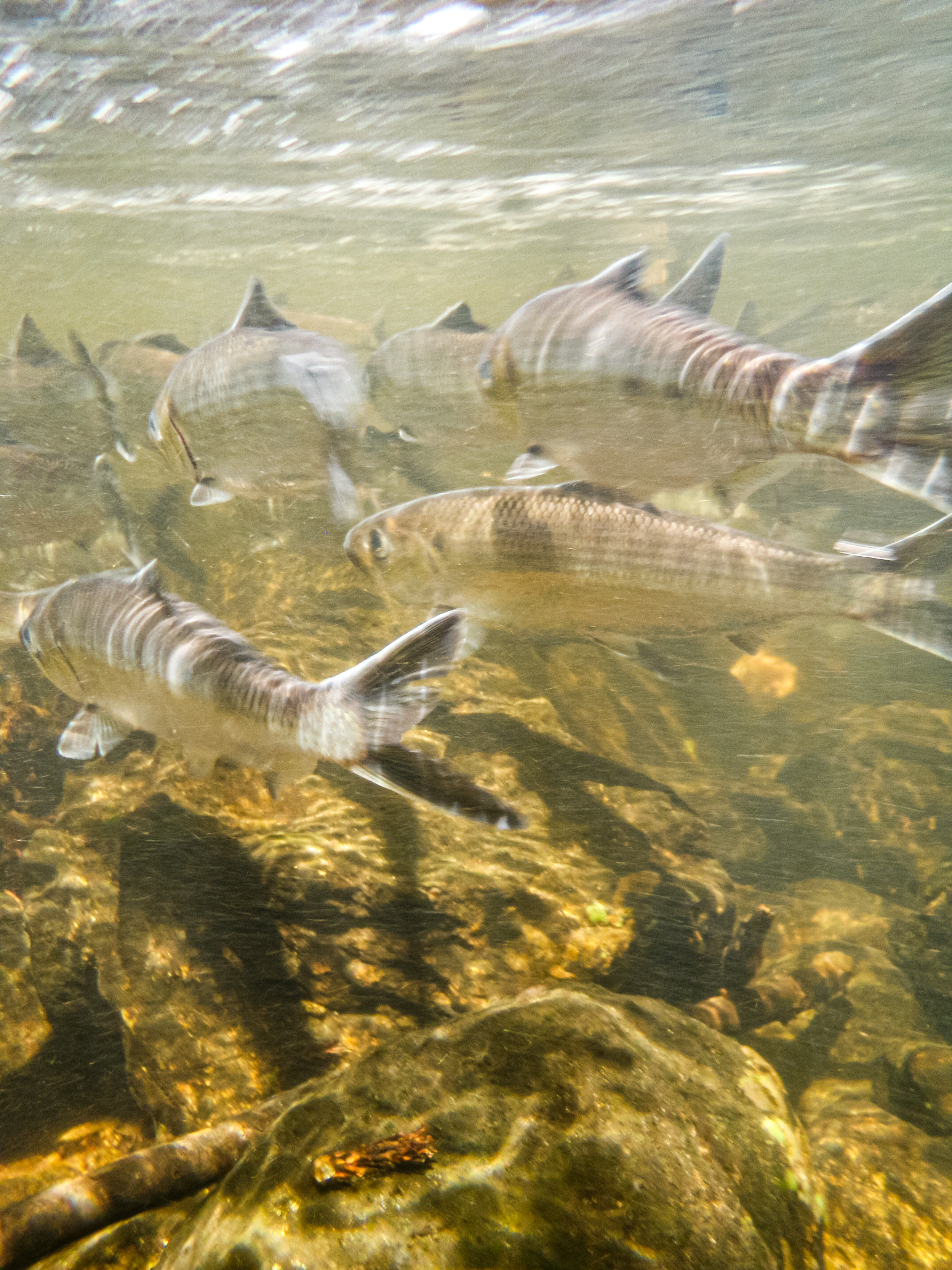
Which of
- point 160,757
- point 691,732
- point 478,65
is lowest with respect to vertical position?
point 691,732

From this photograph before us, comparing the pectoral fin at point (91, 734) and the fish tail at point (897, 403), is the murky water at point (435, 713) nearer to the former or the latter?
the pectoral fin at point (91, 734)

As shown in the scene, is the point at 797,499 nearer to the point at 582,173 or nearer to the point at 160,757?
the point at 160,757

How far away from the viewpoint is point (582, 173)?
16969 mm

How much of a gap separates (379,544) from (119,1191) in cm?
313

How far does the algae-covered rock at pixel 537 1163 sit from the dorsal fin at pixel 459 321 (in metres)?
4.08

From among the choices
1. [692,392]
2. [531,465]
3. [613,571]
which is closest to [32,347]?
[531,465]

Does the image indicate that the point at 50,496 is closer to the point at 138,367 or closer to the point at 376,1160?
the point at 138,367

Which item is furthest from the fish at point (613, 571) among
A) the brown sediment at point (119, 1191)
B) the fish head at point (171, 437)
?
the brown sediment at point (119, 1191)

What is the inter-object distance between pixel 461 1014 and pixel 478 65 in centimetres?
1255

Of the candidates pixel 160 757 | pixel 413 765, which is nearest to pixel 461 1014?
pixel 413 765

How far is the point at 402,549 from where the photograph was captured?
3.97 metres

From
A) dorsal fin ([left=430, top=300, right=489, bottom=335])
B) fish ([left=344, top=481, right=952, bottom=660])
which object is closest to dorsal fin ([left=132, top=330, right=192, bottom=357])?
dorsal fin ([left=430, top=300, right=489, bottom=335])

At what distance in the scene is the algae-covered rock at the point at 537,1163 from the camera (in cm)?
188

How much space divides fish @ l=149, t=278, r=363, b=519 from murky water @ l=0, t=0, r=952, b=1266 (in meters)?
0.64
